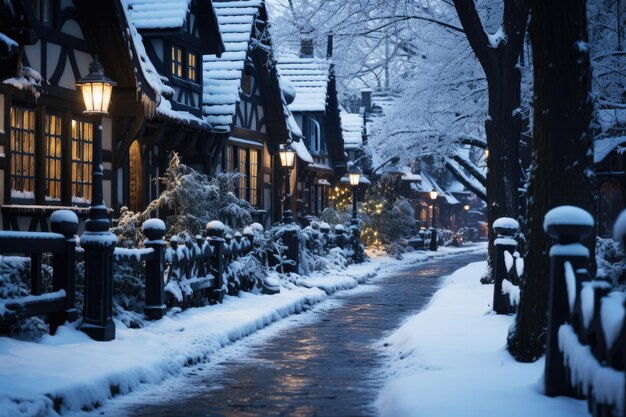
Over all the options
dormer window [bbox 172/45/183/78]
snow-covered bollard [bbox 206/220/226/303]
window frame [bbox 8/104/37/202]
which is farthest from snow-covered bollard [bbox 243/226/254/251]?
dormer window [bbox 172/45/183/78]

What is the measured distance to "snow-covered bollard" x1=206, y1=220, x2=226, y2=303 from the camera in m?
16.3

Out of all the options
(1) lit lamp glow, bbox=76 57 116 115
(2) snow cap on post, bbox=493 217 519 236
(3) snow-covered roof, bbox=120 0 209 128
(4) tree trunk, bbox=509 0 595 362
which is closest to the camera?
(4) tree trunk, bbox=509 0 595 362

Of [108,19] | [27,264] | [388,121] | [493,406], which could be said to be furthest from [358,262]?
[493,406]

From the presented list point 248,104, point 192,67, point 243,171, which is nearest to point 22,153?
point 192,67

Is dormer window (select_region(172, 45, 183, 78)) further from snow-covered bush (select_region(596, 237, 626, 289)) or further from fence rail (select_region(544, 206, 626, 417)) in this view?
fence rail (select_region(544, 206, 626, 417))

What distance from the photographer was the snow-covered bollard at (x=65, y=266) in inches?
423

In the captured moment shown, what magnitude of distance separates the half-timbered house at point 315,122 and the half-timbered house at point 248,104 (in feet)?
19.9

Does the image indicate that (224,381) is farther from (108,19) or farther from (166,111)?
(166,111)

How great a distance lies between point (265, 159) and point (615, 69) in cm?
1277

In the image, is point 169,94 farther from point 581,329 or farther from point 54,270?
point 581,329

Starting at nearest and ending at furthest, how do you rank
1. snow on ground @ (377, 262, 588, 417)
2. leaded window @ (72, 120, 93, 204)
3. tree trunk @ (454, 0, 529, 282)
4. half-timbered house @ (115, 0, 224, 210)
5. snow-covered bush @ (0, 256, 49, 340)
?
1. snow on ground @ (377, 262, 588, 417)
2. snow-covered bush @ (0, 256, 49, 340)
3. leaded window @ (72, 120, 93, 204)
4. tree trunk @ (454, 0, 529, 282)
5. half-timbered house @ (115, 0, 224, 210)

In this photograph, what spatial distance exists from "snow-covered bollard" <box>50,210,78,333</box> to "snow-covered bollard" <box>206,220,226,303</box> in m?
5.49

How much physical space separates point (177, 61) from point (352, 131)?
2966 cm

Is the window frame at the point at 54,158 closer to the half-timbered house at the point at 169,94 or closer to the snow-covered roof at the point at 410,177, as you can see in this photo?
the half-timbered house at the point at 169,94
